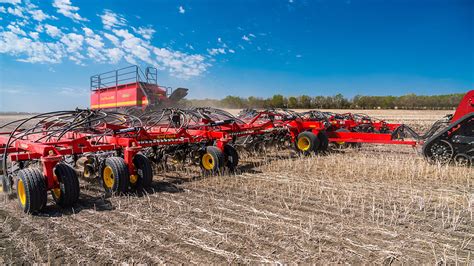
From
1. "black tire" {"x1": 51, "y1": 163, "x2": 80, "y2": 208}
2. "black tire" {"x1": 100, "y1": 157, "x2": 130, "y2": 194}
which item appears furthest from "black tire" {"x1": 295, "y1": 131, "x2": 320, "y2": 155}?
"black tire" {"x1": 51, "y1": 163, "x2": 80, "y2": 208}

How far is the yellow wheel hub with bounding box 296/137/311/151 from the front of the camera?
7.92 meters

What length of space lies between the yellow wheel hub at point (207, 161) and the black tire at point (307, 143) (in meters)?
2.85

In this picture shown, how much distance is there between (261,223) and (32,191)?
101 inches

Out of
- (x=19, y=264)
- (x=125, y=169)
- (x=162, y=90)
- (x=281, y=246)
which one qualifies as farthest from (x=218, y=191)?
(x=162, y=90)

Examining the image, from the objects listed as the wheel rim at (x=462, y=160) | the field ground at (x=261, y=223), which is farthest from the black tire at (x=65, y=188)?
the wheel rim at (x=462, y=160)

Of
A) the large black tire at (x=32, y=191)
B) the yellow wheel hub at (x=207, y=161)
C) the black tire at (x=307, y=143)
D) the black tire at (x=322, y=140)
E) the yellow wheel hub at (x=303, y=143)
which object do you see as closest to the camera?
the large black tire at (x=32, y=191)

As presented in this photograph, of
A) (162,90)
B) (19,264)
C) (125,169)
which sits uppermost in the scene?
(162,90)

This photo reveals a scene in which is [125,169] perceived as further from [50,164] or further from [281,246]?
[281,246]

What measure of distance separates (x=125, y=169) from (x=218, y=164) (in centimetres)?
173

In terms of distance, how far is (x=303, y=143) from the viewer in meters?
8.05

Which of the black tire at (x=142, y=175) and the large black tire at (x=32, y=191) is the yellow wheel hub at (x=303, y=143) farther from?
the large black tire at (x=32, y=191)

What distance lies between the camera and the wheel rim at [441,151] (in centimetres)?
581

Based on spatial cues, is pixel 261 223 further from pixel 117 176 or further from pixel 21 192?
pixel 21 192

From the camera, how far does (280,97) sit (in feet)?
157
